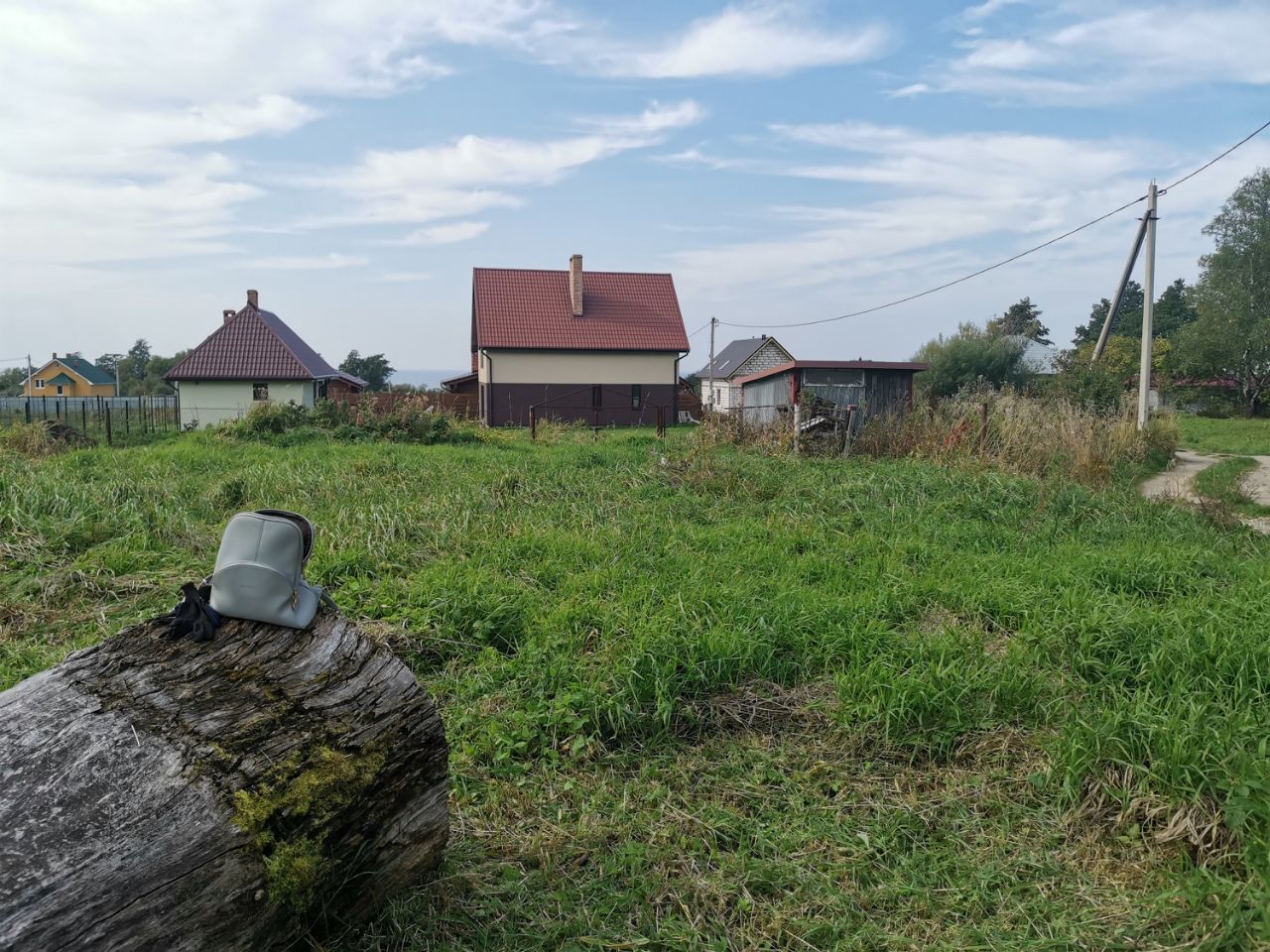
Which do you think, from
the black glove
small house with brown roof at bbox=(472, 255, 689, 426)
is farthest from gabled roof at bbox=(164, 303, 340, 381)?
the black glove

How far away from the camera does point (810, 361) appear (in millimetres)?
17672

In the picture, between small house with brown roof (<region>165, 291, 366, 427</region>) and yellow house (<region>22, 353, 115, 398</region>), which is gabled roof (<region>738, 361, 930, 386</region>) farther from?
yellow house (<region>22, 353, 115, 398</region>)

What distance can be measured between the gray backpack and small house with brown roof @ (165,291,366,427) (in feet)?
96.3

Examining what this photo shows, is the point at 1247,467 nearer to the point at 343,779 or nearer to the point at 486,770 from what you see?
the point at 486,770

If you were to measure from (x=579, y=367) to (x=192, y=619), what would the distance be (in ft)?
94.0

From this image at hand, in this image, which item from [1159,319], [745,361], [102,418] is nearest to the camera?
[102,418]

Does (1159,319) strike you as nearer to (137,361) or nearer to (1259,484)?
(1259,484)

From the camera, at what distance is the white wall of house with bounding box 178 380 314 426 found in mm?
31109

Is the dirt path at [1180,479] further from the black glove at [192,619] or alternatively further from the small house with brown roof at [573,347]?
the small house with brown roof at [573,347]

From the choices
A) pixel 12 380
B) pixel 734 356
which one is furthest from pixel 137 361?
pixel 734 356

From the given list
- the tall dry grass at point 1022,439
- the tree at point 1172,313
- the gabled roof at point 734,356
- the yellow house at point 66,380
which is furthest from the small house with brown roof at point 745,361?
the yellow house at point 66,380

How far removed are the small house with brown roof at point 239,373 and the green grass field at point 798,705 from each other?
2482 cm

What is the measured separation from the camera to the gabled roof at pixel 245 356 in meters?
31.3

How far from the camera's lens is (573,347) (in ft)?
100
